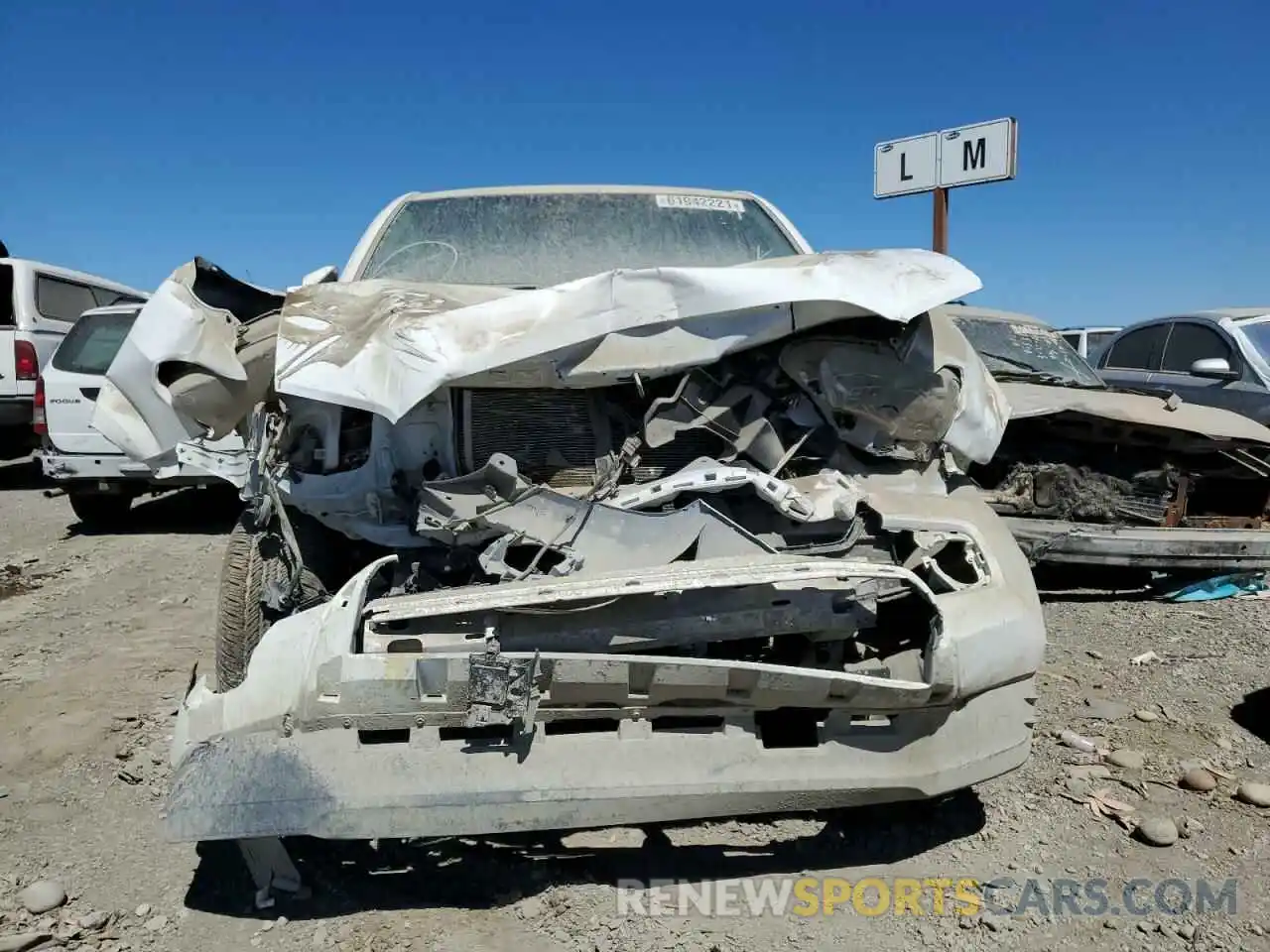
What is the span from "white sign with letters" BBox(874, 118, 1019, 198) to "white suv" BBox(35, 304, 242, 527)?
225 inches

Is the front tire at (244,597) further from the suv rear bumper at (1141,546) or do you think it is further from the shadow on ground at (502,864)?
the suv rear bumper at (1141,546)

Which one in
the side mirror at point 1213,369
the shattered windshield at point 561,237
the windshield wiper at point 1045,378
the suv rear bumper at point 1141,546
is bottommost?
the suv rear bumper at point 1141,546

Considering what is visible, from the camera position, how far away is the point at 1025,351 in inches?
249

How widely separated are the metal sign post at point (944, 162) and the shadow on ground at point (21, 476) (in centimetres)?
954

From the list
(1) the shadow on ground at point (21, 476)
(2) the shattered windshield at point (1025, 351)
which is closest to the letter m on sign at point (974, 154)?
(2) the shattered windshield at point (1025, 351)

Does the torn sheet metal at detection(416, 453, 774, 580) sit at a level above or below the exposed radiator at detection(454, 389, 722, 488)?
below

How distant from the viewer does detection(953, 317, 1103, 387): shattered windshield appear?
6.02 m

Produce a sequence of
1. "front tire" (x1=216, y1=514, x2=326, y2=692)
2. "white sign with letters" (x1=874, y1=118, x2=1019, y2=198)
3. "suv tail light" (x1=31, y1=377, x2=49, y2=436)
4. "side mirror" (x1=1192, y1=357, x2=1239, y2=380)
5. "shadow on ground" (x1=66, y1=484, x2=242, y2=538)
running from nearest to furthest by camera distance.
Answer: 1. "front tire" (x1=216, y1=514, x2=326, y2=692)
2. "side mirror" (x1=1192, y1=357, x2=1239, y2=380)
3. "white sign with letters" (x1=874, y1=118, x2=1019, y2=198)
4. "suv tail light" (x1=31, y1=377, x2=49, y2=436)
5. "shadow on ground" (x1=66, y1=484, x2=242, y2=538)

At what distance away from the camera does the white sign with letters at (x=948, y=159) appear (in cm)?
703

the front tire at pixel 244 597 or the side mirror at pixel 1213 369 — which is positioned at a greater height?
the side mirror at pixel 1213 369

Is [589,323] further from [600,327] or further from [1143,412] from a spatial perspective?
[1143,412]

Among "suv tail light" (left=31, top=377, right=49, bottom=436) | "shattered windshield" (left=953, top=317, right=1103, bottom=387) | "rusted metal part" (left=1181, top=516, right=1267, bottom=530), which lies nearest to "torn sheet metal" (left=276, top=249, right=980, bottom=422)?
"rusted metal part" (left=1181, top=516, right=1267, bottom=530)

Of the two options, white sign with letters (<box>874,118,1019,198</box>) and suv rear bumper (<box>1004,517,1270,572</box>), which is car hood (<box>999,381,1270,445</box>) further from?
white sign with letters (<box>874,118,1019,198</box>)

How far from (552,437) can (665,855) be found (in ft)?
4.18
